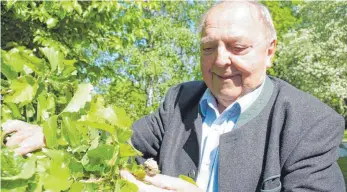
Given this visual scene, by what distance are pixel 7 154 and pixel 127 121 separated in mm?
423

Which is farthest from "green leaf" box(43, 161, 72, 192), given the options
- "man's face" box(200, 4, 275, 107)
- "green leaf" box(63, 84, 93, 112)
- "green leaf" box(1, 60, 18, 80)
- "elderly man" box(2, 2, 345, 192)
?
"man's face" box(200, 4, 275, 107)

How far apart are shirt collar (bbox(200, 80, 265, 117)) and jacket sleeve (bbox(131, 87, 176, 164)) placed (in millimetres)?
180

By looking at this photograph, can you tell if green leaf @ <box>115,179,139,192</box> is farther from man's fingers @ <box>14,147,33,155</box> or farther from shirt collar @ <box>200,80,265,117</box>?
shirt collar @ <box>200,80,265,117</box>

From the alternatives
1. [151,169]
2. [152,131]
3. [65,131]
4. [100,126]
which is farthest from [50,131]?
[152,131]

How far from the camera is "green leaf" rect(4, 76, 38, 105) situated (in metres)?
1.64

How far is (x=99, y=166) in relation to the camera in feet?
5.15

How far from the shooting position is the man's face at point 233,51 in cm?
247

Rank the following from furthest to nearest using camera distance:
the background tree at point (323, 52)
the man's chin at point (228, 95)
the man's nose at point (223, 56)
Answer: the background tree at point (323, 52) < the man's chin at point (228, 95) < the man's nose at point (223, 56)

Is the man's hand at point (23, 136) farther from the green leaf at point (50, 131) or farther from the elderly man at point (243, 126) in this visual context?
the elderly man at point (243, 126)

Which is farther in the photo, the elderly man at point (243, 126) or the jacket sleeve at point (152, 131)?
the jacket sleeve at point (152, 131)

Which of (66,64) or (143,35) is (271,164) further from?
(143,35)

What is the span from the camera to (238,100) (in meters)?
2.60

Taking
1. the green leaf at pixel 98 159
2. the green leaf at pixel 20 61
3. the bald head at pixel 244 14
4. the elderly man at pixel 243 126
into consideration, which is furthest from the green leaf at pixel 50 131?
the bald head at pixel 244 14

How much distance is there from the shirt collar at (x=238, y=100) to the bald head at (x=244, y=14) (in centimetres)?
28
